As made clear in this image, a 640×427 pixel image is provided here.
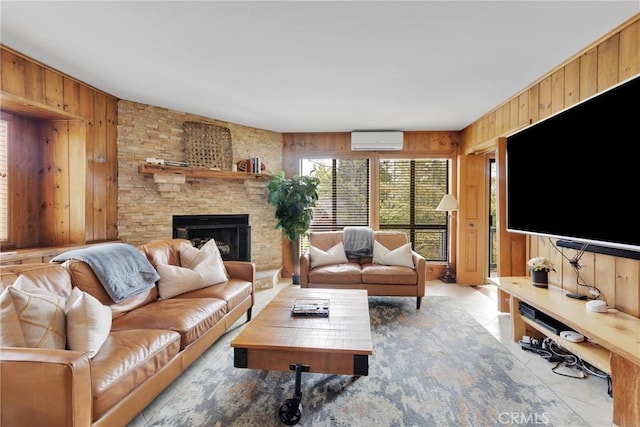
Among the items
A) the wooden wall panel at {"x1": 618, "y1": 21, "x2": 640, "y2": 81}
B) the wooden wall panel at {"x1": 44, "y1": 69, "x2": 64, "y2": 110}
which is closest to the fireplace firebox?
the wooden wall panel at {"x1": 44, "y1": 69, "x2": 64, "y2": 110}

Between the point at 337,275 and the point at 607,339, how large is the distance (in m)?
2.27

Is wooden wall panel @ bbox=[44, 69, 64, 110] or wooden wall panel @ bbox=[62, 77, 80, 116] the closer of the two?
wooden wall panel @ bbox=[44, 69, 64, 110]

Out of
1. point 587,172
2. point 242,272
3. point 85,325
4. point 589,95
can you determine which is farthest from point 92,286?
point 589,95

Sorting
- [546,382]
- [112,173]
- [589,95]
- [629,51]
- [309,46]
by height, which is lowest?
[546,382]

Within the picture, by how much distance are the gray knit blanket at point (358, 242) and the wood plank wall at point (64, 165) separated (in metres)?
2.83

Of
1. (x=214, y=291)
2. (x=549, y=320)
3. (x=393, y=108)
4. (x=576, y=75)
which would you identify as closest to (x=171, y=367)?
(x=214, y=291)

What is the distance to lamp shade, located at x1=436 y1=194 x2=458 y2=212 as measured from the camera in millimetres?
4387

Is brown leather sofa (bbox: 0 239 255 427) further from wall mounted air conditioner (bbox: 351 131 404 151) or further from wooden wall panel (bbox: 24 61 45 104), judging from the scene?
wall mounted air conditioner (bbox: 351 131 404 151)

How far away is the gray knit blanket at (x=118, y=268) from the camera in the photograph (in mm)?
1999

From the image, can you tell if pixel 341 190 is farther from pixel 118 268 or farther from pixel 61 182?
pixel 61 182

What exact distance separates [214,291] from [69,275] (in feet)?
3.30

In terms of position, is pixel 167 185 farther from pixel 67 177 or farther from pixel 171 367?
pixel 171 367

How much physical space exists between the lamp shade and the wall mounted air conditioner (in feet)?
3.46

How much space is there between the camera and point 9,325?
4.13 ft
